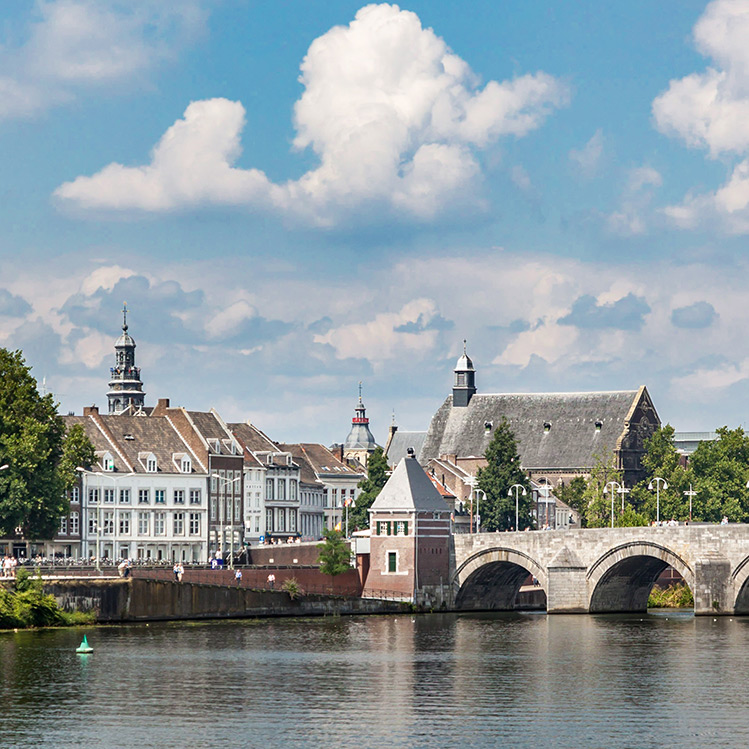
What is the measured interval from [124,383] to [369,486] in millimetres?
49954

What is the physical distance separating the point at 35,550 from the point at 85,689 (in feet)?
223

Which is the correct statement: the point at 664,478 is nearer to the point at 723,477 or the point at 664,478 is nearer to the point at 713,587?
the point at 723,477

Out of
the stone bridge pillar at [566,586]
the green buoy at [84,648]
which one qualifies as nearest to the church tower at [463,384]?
the stone bridge pillar at [566,586]

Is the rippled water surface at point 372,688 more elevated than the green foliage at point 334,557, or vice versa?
the green foliage at point 334,557

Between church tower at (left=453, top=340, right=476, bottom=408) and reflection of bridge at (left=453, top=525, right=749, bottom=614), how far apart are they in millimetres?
68500

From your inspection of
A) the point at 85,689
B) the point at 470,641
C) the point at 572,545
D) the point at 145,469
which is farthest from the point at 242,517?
the point at 85,689

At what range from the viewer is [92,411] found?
145 metres

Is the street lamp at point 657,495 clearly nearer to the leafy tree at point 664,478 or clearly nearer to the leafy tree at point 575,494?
the leafy tree at point 664,478

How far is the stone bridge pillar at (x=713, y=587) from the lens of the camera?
360ft

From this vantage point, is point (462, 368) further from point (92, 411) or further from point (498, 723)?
point (498, 723)

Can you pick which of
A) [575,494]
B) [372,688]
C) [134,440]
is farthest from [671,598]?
[372,688]

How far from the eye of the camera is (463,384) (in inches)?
7776

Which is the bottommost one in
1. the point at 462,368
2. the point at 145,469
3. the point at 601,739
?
the point at 601,739

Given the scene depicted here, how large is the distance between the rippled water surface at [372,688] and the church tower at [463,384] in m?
99.3
